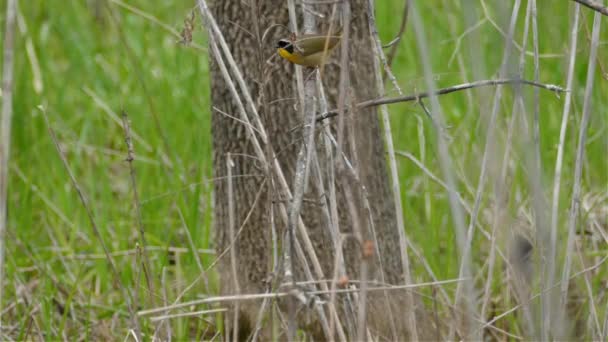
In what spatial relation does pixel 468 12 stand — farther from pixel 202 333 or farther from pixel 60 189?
pixel 60 189

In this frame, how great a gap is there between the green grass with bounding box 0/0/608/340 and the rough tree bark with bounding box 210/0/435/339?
131 millimetres

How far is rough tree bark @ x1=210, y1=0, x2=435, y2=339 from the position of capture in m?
1.96

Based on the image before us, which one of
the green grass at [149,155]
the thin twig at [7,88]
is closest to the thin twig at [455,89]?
the thin twig at [7,88]

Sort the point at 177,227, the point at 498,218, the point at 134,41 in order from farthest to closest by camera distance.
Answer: the point at 134,41 → the point at 177,227 → the point at 498,218

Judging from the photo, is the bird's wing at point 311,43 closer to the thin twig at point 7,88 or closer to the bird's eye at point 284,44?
the bird's eye at point 284,44

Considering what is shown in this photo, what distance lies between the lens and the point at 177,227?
2.82 meters

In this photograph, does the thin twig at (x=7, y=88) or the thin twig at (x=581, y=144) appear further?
the thin twig at (x=581, y=144)

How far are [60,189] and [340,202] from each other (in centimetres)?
126

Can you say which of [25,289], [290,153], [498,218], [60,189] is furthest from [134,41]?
[498,218]

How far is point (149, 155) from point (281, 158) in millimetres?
1203

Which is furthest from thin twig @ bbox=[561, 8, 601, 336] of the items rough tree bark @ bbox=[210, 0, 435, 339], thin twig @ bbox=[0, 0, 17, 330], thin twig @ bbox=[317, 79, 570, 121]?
thin twig @ bbox=[0, 0, 17, 330]

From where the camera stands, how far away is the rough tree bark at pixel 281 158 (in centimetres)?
196

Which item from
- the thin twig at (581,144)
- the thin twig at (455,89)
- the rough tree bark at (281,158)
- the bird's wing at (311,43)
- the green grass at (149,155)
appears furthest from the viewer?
the green grass at (149,155)

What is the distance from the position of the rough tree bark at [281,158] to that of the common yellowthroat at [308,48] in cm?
37
